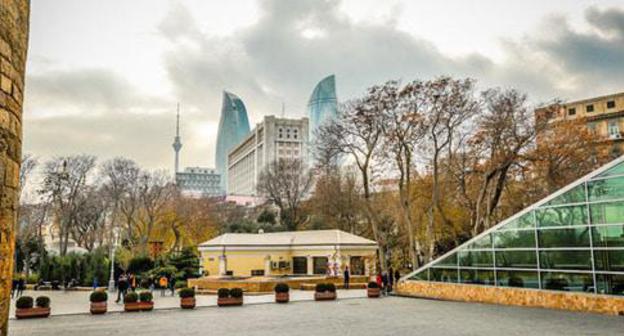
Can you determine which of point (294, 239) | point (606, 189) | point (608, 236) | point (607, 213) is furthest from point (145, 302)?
point (294, 239)

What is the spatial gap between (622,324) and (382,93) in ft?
58.6

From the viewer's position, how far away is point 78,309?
21.3m

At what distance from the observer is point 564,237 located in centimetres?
1891

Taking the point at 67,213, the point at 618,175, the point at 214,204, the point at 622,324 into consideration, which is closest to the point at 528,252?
the point at 618,175

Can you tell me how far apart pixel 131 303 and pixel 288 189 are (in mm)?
33210

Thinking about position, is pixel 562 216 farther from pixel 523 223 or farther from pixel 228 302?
pixel 228 302

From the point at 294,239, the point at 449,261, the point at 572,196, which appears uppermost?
the point at 572,196

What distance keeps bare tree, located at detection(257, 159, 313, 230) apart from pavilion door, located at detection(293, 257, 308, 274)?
38.1ft

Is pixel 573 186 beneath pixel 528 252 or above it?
above

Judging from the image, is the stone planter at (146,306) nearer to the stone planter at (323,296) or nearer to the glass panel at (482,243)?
the stone planter at (323,296)

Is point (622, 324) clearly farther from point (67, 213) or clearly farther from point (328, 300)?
point (67, 213)

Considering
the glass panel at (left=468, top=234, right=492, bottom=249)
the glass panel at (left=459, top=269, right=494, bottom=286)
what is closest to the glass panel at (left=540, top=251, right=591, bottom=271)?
the glass panel at (left=468, top=234, right=492, bottom=249)

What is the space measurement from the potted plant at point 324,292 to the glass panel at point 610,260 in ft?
A: 38.9

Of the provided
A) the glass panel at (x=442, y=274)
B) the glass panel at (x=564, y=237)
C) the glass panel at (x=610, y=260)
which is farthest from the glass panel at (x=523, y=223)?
the glass panel at (x=442, y=274)
